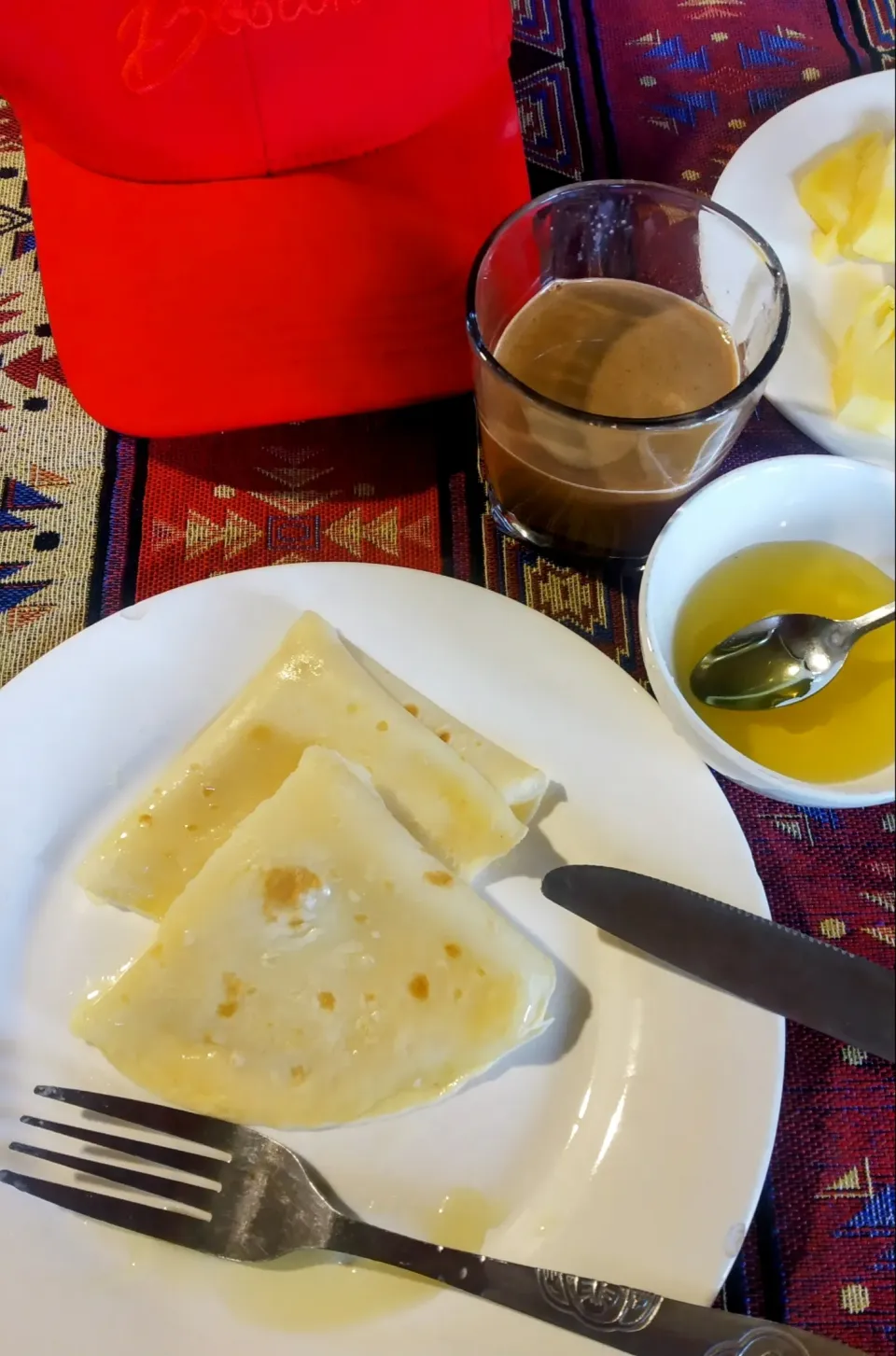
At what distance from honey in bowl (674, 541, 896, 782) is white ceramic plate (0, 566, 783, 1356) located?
0.28 feet

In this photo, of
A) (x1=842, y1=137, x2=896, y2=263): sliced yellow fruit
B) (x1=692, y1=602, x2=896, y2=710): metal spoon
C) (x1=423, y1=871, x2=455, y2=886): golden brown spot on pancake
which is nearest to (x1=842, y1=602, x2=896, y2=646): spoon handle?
(x1=692, y1=602, x2=896, y2=710): metal spoon

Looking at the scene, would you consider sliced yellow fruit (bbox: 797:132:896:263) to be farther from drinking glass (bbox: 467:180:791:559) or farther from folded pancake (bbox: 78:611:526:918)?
folded pancake (bbox: 78:611:526:918)

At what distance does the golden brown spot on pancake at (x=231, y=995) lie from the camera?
0.50 metres

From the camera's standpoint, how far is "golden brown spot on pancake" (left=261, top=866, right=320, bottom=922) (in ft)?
1.65

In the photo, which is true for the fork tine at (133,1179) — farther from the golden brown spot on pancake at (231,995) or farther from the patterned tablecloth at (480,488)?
the patterned tablecloth at (480,488)

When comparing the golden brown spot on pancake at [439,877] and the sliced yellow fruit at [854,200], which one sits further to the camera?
the golden brown spot on pancake at [439,877]

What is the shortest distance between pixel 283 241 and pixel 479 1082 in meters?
0.55

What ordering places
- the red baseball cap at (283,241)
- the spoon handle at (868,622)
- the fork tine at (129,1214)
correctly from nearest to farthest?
the spoon handle at (868,622)
the fork tine at (129,1214)
the red baseball cap at (283,241)

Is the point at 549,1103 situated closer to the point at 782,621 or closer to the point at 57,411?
the point at 782,621

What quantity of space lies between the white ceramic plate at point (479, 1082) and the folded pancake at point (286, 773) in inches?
0.9

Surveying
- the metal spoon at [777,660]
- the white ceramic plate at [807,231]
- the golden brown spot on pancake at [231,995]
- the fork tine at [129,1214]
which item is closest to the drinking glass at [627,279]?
the white ceramic plate at [807,231]

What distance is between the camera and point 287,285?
0.62 meters

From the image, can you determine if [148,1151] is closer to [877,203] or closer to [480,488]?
[480,488]

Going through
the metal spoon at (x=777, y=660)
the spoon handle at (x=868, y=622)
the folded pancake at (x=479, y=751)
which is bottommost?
the folded pancake at (x=479, y=751)
